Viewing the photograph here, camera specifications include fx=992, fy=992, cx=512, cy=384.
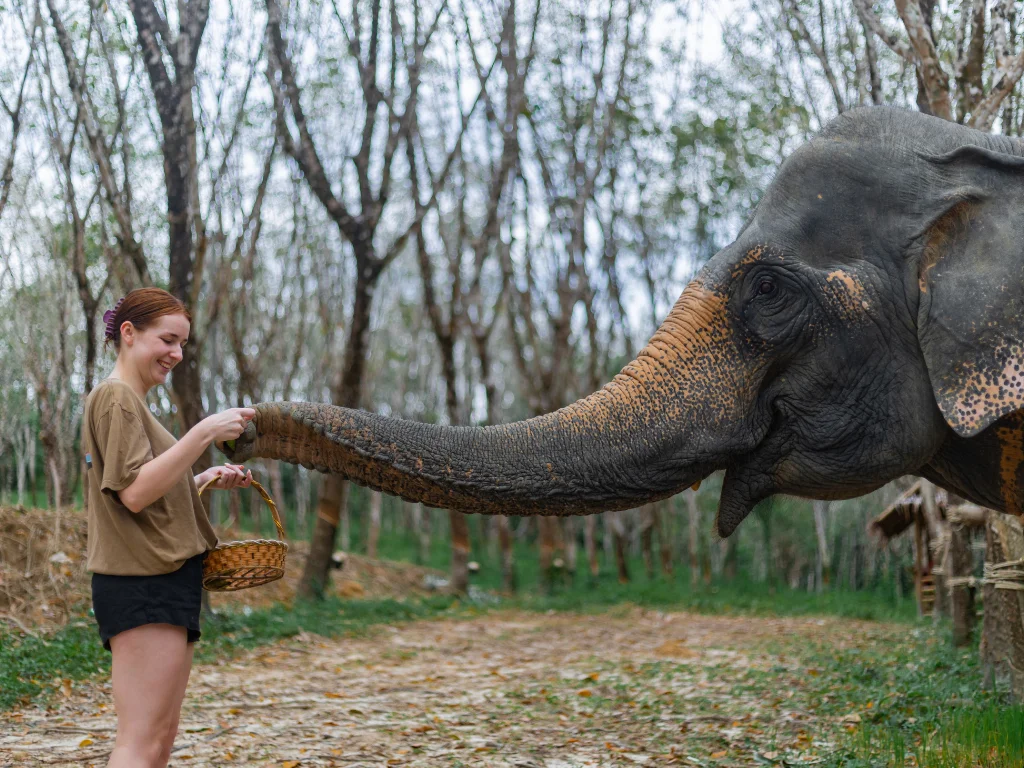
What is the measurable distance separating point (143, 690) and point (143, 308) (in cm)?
106

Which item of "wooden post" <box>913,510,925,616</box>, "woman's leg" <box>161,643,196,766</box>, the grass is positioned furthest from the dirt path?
"wooden post" <box>913,510,925,616</box>

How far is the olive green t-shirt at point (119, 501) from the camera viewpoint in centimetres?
265

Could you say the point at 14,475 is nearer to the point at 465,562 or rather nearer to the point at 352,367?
the point at 352,367

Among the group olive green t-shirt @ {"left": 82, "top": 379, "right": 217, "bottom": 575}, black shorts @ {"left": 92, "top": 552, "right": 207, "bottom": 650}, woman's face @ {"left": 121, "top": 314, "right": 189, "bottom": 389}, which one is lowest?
black shorts @ {"left": 92, "top": 552, "right": 207, "bottom": 650}

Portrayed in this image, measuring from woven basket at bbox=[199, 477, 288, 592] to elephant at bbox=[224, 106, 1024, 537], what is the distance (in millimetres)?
473

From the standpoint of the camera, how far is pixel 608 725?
5.61 m

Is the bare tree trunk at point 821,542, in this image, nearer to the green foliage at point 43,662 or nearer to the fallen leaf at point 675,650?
the fallen leaf at point 675,650

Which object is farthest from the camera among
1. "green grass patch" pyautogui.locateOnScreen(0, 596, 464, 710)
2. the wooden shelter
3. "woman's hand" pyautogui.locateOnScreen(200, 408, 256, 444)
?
the wooden shelter

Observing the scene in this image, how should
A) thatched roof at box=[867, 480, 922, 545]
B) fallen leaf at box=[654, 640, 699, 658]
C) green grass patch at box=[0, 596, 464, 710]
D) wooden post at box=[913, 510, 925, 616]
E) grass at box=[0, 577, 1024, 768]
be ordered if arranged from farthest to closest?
wooden post at box=[913, 510, 925, 616]
thatched roof at box=[867, 480, 922, 545]
fallen leaf at box=[654, 640, 699, 658]
green grass patch at box=[0, 596, 464, 710]
grass at box=[0, 577, 1024, 768]

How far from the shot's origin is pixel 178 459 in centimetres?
257

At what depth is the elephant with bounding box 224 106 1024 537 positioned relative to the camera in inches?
106

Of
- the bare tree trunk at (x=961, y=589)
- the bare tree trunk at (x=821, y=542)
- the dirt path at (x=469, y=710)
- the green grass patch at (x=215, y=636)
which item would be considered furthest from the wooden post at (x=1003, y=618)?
the bare tree trunk at (x=821, y=542)

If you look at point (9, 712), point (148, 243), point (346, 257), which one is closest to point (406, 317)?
point (346, 257)

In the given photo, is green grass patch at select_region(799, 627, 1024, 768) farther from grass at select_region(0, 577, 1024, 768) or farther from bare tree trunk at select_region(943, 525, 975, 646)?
bare tree trunk at select_region(943, 525, 975, 646)
